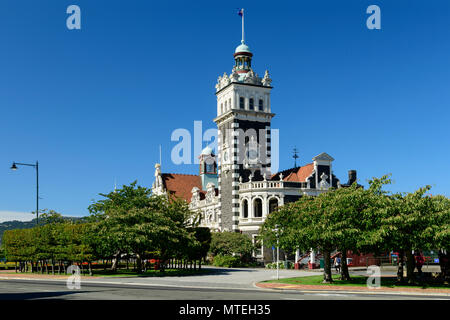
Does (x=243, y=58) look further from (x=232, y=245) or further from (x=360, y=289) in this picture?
(x=360, y=289)

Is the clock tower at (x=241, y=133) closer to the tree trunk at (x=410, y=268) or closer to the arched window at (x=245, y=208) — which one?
the arched window at (x=245, y=208)

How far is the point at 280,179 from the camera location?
6100 centimetres

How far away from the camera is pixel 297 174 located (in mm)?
63594

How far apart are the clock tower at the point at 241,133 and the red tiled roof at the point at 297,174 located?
255 cm

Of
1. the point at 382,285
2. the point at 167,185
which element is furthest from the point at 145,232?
the point at 167,185

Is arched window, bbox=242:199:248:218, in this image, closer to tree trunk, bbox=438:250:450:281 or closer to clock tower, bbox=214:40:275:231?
clock tower, bbox=214:40:275:231

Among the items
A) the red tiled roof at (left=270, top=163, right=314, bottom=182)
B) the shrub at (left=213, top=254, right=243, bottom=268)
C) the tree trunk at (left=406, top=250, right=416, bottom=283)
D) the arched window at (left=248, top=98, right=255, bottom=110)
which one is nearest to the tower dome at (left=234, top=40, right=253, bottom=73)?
the arched window at (left=248, top=98, right=255, bottom=110)

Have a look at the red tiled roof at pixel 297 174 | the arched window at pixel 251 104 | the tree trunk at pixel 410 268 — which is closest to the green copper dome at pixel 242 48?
the arched window at pixel 251 104

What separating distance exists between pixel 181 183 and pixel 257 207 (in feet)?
87.5

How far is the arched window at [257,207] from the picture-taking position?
60.7 meters

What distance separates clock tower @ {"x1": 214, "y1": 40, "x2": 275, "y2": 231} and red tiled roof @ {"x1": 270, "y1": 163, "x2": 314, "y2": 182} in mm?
2549

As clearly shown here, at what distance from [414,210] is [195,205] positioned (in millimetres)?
51428
